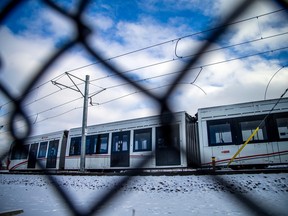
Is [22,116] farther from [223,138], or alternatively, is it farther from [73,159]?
[73,159]

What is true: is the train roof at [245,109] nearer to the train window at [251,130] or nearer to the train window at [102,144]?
the train window at [251,130]

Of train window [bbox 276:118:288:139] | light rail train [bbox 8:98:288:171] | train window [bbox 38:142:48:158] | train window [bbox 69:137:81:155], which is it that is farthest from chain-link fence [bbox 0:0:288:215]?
train window [bbox 38:142:48:158]

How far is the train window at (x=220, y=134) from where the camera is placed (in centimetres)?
877

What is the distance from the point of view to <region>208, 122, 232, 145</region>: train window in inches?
345

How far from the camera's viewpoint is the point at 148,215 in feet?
9.98

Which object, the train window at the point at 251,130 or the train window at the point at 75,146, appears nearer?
the train window at the point at 251,130

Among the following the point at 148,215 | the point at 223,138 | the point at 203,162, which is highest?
the point at 223,138

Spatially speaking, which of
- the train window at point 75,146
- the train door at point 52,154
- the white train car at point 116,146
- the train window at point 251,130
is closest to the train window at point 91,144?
the white train car at point 116,146

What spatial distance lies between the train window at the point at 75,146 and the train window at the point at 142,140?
4274 mm

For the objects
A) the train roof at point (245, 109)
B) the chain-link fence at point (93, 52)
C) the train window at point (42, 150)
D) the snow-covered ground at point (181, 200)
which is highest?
the train roof at point (245, 109)

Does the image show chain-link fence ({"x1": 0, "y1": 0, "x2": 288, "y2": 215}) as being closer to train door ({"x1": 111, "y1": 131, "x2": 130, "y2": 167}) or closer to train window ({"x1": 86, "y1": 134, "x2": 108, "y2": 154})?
train door ({"x1": 111, "y1": 131, "x2": 130, "y2": 167})

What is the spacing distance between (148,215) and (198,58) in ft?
8.95

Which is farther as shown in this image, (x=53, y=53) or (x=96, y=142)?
(x=96, y=142)

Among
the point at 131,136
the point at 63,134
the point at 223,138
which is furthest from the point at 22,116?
the point at 63,134
